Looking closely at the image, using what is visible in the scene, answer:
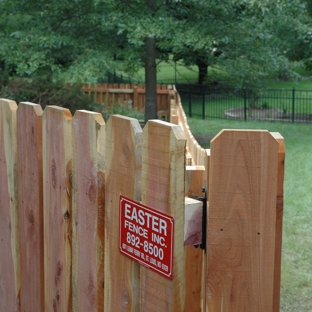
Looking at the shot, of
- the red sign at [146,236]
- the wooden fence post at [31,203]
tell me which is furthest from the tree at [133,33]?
the red sign at [146,236]

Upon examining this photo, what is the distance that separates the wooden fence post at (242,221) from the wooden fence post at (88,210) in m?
0.68

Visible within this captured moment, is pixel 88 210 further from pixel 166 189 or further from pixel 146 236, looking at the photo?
pixel 166 189

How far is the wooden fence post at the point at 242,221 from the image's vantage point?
2.20 m

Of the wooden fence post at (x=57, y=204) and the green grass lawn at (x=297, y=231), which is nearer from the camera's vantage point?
the wooden fence post at (x=57, y=204)

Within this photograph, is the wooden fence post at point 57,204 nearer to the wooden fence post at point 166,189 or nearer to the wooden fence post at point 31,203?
the wooden fence post at point 31,203

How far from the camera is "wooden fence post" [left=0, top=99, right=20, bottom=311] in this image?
11.6 feet

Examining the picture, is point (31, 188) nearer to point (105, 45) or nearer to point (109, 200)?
point (109, 200)

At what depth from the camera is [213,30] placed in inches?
529

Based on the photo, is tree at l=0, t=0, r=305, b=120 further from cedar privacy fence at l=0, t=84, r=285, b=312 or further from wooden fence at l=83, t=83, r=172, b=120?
cedar privacy fence at l=0, t=84, r=285, b=312

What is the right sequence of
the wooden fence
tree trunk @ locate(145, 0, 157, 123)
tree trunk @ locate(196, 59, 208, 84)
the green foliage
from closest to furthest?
tree trunk @ locate(145, 0, 157, 123) < the green foliage < tree trunk @ locate(196, 59, 208, 84) < the wooden fence

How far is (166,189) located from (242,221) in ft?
1.06

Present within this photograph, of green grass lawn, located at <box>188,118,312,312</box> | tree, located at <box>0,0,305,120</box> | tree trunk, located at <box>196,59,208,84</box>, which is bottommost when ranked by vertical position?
green grass lawn, located at <box>188,118,312,312</box>

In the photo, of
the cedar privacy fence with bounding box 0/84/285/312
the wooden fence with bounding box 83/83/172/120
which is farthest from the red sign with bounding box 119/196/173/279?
the wooden fence with bounding box 83/83/172/120

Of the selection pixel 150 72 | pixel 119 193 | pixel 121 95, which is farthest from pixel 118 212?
pixel 121 95
